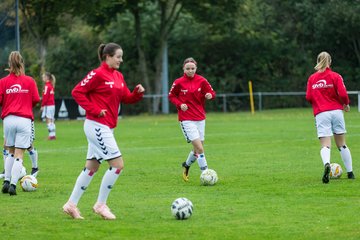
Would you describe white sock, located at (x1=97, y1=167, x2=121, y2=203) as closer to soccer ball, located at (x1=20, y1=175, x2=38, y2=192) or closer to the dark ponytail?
the dark ponytail

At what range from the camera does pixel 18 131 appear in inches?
534

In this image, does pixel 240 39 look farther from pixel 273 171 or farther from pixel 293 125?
pixel 273 171

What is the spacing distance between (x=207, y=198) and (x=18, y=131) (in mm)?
3244

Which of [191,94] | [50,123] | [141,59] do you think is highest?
[141,59]

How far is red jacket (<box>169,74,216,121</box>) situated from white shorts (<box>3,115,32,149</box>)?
2.99m

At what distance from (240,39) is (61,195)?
39.4 m

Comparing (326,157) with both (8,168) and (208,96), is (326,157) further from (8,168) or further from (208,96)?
(8,168)

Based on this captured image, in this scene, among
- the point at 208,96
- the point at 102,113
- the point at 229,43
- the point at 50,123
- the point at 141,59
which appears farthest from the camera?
the point at 229,43

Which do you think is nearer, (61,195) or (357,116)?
(61,195)

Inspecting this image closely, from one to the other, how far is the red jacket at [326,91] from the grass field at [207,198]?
4.28 feet

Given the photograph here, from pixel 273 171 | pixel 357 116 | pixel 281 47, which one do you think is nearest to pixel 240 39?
pixel 281 47

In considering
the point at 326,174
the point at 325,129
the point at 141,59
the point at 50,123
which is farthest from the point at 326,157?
the point at 141,59

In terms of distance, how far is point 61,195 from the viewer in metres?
13.3

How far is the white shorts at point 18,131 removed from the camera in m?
13.5
